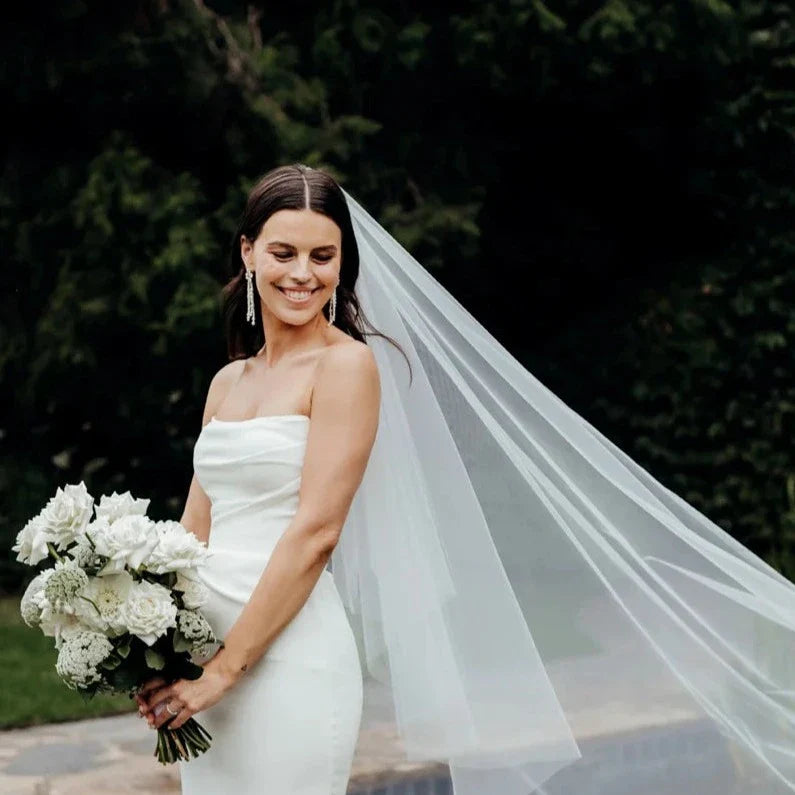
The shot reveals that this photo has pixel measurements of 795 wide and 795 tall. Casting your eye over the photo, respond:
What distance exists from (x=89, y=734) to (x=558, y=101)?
15.6 ft

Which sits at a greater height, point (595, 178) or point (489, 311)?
point (595, 178)

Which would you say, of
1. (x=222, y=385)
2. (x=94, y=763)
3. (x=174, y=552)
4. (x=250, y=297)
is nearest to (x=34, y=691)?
(x=94, y=763)

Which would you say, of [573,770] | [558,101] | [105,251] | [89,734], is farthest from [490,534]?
[558,101]

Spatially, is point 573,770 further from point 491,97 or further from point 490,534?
point 491,97

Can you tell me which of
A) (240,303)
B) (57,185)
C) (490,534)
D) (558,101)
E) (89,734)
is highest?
(558,101)

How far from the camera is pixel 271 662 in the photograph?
243 cm

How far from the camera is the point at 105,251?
7.28m

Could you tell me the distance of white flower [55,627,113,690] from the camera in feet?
7.58

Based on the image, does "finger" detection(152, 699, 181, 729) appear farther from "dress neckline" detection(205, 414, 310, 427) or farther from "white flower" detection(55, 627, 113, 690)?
"dress neckline" detection(205, 414, 310, 427)

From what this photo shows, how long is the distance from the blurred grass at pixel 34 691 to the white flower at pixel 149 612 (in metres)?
3.62

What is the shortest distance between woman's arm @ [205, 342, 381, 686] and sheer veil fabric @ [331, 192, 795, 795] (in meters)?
0.27

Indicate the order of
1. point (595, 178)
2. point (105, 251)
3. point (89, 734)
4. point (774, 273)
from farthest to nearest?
point (595, 178), point (774, 273), point (105, 251), point (89, 734)

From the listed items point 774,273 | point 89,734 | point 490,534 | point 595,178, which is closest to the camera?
point 490,534

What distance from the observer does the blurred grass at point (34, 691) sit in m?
5.93
